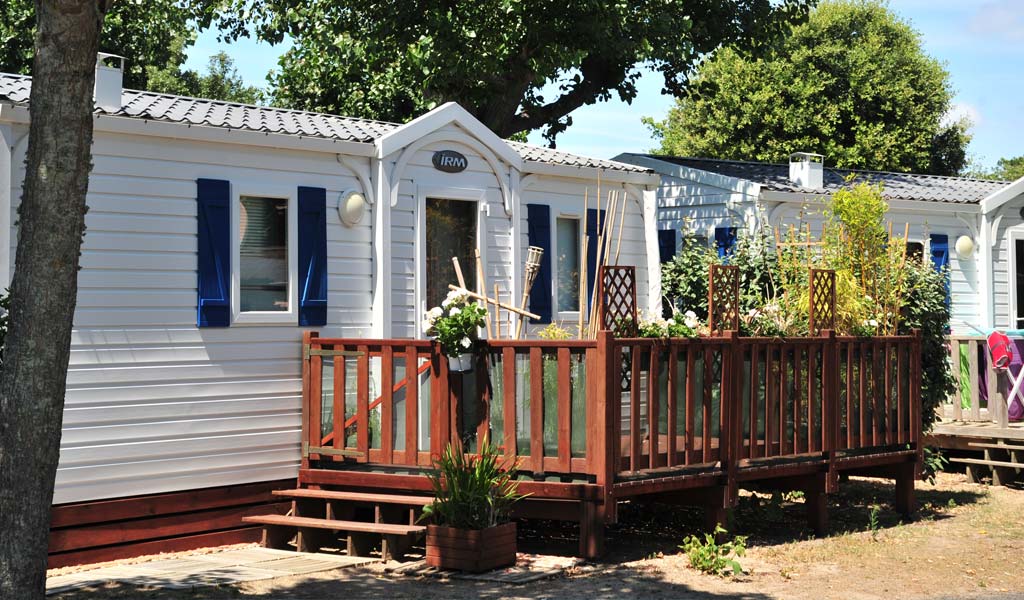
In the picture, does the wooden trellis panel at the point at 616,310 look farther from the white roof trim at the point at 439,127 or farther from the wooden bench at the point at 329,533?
the white roof trim at the point at 439,127

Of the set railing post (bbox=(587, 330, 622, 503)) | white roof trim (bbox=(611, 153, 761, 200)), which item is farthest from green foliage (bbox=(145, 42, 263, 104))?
railing post (bbox=(587, 330, 622, 503))

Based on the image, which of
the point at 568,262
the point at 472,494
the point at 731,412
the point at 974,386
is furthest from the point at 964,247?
the point at 472,494

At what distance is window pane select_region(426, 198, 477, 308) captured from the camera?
34.8ft

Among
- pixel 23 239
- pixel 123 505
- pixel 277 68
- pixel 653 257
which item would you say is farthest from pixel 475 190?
pixel 277 68

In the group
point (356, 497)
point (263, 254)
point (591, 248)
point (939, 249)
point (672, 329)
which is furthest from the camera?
point (939, 249)

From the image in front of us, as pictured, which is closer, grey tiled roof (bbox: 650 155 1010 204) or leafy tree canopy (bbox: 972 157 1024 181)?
grey tiled roof (bbox: 650 155 1010 204)

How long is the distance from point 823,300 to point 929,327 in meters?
1.85

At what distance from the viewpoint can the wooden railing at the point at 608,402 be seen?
8.27 metres

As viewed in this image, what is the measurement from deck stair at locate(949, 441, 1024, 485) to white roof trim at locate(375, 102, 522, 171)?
17.8ft

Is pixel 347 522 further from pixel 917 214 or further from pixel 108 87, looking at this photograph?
pixel 917 214

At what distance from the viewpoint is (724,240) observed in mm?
14070

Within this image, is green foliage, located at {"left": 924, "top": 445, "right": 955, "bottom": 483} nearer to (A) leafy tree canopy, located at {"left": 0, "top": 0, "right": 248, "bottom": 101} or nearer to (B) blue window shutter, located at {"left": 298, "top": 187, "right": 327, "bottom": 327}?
(B) blue window shutter, located at {"left": 298, "top": 187, "right": 327, "bottom": 327}

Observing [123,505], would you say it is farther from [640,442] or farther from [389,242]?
[640,442]

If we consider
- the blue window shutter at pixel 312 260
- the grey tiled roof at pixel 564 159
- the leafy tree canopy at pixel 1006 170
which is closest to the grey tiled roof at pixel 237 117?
the grey tiled roof at pixel 564 159
